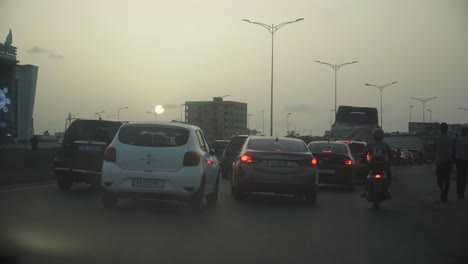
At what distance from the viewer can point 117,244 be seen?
9.07m

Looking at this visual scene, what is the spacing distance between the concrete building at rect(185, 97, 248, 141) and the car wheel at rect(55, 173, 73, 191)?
82.0 meters

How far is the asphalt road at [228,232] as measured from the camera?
8508mm

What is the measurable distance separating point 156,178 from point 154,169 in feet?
0.58

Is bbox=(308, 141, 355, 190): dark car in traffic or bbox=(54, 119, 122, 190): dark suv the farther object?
bbox=(308, 141, 355, 190): dark car in traffic

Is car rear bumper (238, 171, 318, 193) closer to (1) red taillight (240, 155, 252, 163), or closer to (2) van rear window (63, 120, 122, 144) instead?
(1) red taillight (240, 155, 252, 163)

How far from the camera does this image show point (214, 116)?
103 metres

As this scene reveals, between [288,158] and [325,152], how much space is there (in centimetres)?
650

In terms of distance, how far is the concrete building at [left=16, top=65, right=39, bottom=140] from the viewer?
405 feet

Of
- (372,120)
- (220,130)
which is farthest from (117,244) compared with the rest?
(220,130)

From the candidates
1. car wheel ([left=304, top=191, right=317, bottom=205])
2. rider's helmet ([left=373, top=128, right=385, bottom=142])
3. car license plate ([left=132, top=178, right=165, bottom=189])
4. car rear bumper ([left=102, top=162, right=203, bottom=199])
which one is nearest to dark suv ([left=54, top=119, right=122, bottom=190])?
car rear bumper ([left=102, top=162, right=203, bottom=199])

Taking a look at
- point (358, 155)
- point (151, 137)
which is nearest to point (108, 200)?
point (151, 137)

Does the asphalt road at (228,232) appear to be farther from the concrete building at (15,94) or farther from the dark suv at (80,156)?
the concrete building at (15,94)

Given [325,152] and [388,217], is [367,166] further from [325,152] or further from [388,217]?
[325,152]

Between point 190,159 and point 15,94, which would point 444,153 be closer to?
point 190,159
